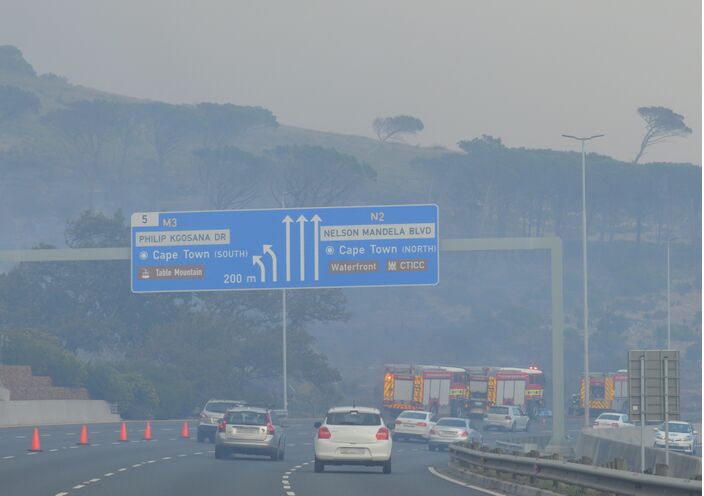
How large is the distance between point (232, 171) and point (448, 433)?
10408 centimetres

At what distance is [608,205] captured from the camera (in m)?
164

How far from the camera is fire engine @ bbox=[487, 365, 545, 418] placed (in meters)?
85.9

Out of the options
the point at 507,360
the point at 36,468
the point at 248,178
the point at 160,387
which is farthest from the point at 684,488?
the point at 248,178

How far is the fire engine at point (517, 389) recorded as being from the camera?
8588 cm

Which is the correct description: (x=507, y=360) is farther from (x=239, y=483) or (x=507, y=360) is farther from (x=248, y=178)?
(x=239, y=483)

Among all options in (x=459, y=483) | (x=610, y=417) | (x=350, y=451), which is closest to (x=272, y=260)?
(x=350, y=451)

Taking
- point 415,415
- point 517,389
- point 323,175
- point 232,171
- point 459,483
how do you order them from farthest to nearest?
point 232,171 < point 323,175 < point 517,389 < point 415,415 < point 459,483

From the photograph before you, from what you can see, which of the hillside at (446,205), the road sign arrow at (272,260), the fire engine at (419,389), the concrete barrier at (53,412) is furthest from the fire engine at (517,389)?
the hillside at (446,205)

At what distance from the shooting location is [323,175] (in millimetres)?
148500

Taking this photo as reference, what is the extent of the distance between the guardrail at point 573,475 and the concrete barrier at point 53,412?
30433 millimetres

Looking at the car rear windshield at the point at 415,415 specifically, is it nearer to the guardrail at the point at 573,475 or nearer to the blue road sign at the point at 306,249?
the blue road sign at the point at 306,249

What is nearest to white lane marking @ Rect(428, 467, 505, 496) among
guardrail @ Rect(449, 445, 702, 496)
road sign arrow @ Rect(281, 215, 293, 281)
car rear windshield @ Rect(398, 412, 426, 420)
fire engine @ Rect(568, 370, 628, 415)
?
guardrail @ Rect(449, 445, 702, 496)

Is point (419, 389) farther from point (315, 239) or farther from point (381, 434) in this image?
point (381, 434)

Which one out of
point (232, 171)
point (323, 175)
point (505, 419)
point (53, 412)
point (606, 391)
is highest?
point (232, 171)
